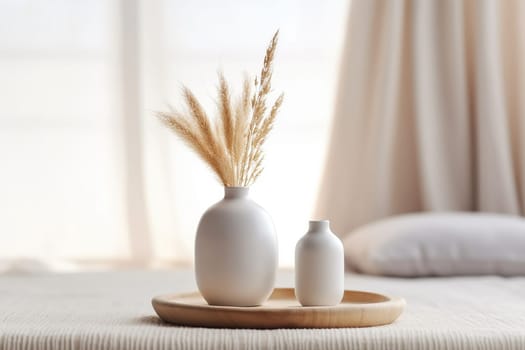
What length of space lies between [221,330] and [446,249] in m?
1.36

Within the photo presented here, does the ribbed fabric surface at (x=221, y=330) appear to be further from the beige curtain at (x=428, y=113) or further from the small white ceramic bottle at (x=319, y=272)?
the beige curtain at (x=428, y=113)

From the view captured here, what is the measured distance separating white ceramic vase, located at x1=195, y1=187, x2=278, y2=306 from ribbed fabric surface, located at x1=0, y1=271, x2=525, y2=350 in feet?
0.32

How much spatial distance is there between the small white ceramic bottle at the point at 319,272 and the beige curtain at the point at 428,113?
6.22ft

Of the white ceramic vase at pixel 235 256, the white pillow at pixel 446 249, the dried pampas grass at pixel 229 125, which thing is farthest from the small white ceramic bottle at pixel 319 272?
the white pillow at pixel 446 249

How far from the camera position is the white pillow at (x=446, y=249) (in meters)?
2.30

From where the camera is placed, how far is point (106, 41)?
3.17 meters

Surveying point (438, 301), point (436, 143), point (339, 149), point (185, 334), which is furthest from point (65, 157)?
point (185, 334)

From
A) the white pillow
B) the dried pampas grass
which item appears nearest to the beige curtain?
the white pillow

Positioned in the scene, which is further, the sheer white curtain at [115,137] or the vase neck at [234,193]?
the sheer white curtain at [115,137]

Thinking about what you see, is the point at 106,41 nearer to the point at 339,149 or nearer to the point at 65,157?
the point at 65,157

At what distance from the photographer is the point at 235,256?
119 centimetres

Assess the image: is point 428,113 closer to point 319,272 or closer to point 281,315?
point 319,272

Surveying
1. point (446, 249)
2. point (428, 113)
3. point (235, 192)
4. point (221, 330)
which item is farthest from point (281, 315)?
point (428, 113)

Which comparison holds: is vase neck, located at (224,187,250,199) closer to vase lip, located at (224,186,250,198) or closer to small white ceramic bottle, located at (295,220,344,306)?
vase lip, located at (224,186,250,198)
